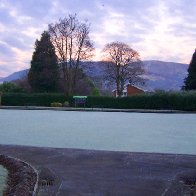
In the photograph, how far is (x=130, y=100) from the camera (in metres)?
40.8

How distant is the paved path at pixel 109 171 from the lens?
658 cm

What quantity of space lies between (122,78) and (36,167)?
187ft

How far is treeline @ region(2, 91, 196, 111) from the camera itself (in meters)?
37.1

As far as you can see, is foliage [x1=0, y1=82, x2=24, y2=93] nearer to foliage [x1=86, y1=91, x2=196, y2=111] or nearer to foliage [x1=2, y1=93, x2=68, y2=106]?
foliage [x1=2, y1=93, x2=68, y2=106]

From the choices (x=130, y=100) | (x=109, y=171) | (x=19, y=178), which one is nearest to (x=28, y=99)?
(x=130, y=100)

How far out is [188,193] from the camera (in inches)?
253

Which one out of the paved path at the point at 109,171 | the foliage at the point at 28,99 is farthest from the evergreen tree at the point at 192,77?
the paved path at the point at 109,171

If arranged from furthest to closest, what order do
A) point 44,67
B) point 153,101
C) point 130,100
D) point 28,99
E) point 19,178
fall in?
point 44,67, point 28,99, point 130,100, point 153,101, point 19,178

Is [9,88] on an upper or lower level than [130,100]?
upper

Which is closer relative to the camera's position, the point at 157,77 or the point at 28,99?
the point at 28,99

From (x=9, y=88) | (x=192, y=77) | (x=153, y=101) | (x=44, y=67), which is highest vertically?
(x=44, y=67)

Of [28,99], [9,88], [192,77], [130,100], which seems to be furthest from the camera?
[9,88]

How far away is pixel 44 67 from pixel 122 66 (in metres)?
14.1

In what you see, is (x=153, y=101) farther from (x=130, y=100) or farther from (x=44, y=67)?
(x=44, y=67)
